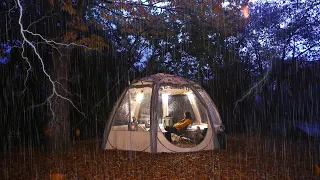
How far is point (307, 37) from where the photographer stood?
14.1m

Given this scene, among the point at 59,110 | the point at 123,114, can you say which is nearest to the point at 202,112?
the point at 123,114

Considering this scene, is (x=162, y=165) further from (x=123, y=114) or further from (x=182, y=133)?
(x=123, y=114)

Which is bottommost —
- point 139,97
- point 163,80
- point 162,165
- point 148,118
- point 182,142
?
point 162,165

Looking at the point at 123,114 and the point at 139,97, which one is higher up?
the point at 139,97

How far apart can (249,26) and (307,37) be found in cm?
262

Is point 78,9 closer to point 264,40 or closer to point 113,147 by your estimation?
point 113,147

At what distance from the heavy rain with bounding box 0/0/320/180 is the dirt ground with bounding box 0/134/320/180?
0.03 metres

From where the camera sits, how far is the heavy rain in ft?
22.9

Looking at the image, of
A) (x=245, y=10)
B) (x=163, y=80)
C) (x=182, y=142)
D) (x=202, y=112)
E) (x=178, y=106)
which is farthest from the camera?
(x=178, y=106)

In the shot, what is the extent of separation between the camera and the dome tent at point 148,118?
8.06m

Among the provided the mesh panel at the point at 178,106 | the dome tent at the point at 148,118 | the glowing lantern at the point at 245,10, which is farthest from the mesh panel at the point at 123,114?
the glowing lantern at the point at 245,10

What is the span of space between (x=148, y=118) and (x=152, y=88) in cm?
85

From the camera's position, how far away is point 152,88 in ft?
27.7

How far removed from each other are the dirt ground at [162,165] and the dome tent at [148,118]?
1.02 feet
